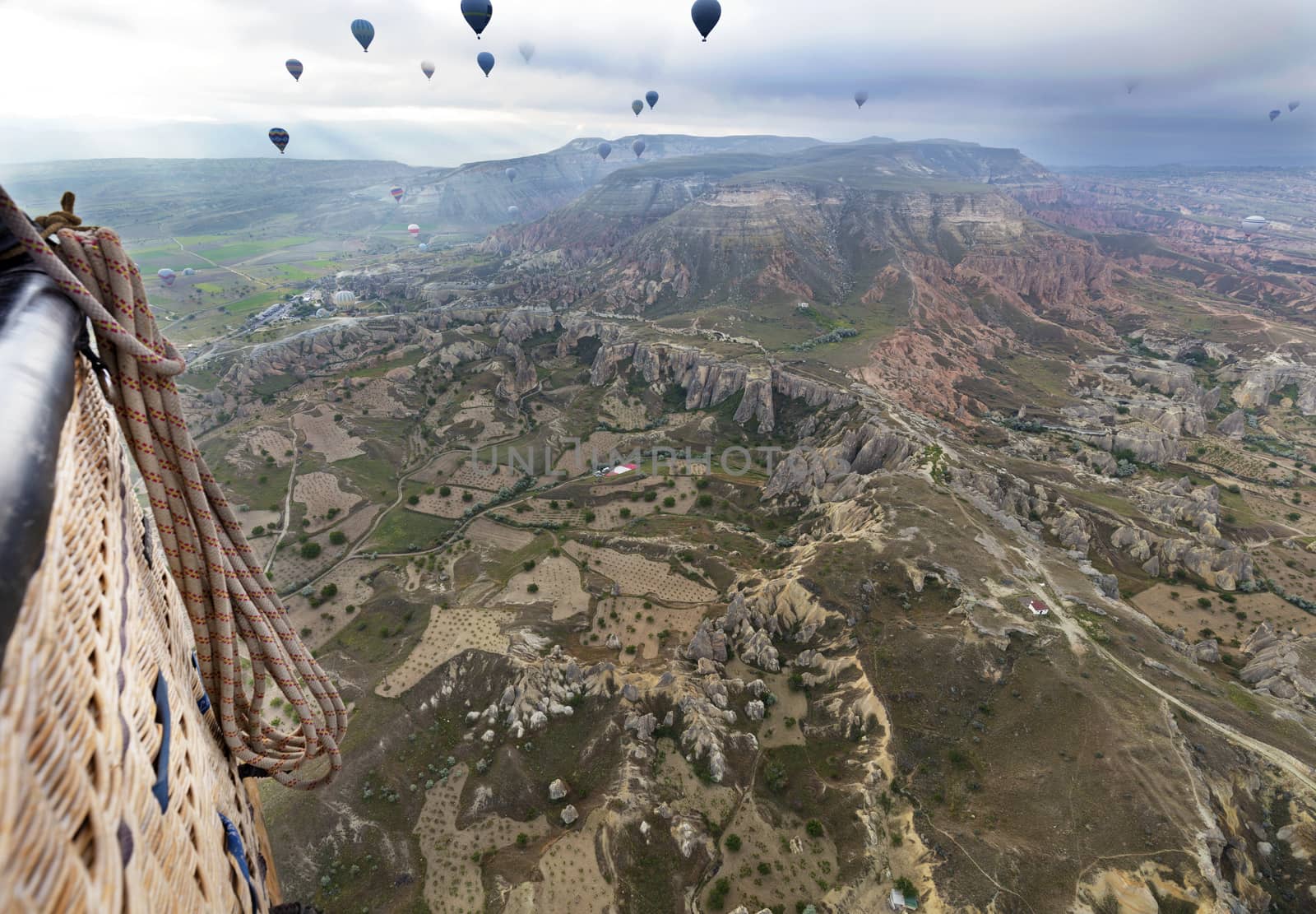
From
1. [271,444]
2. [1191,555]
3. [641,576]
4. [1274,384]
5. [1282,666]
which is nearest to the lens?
[1282,666]

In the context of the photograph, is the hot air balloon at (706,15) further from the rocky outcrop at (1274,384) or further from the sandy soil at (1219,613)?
the rocky outcrop at (1274,384)

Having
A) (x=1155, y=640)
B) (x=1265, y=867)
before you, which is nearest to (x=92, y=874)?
(x=1265, y=867)

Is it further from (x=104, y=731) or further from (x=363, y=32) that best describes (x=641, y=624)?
(x=363, y=32)

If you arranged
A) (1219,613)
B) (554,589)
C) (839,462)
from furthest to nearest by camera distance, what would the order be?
(839,462) → (554,589) → (1219,613)

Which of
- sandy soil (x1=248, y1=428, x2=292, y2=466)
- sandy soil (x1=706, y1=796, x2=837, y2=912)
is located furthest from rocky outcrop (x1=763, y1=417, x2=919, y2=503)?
sandy soil (x1=248, y1=428, x2=292, y2=466)

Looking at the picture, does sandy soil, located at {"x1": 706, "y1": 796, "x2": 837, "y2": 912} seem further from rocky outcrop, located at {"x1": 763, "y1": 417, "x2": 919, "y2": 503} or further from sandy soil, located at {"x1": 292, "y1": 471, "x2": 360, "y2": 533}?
sandy soil, located at {"x1": 292, "y1": 471, "x2": 360, "y2": 533}

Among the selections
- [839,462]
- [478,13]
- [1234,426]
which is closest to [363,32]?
[478,13]
